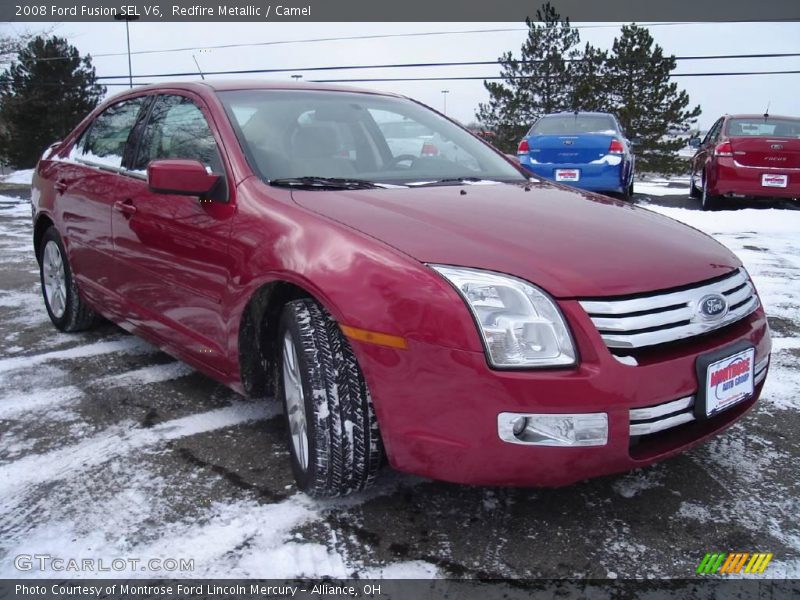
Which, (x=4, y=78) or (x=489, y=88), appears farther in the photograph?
(x=4, y=78)

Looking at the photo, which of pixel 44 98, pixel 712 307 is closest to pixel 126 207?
pixel 712 307

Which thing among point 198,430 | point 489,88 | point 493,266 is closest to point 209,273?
point 198,430

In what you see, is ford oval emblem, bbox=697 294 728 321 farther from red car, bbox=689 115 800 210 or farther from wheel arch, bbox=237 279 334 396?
red car, bbox=689 115 800 210

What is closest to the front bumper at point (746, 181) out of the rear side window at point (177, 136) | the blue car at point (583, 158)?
the blue car at point (583, 158)

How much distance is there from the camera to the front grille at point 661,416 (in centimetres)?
198

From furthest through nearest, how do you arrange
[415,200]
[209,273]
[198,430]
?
[198,430]
[209,273]
[415,200]

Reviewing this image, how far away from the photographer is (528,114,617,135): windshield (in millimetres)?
10625

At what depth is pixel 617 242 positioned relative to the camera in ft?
7.47


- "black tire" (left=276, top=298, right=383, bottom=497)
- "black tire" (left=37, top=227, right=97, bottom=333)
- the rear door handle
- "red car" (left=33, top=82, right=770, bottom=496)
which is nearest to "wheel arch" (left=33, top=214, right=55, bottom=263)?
"black tire" (left=37, top=227, right=97, bottom=333)

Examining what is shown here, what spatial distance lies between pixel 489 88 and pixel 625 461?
28500mm

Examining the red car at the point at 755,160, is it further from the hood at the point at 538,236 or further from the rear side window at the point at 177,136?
the rear side window at the point at 177,136

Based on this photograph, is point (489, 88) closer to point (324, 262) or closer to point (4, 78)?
point (4, 78)

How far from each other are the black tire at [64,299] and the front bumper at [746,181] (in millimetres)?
8742

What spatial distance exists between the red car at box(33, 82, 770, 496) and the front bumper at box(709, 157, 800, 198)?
25.8 feet
